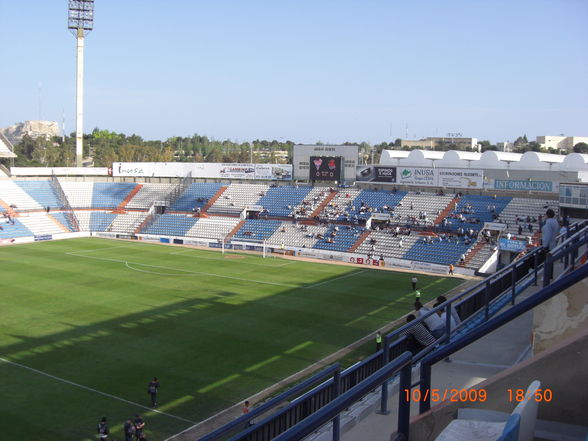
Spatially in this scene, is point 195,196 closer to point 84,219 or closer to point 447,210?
point 84,219

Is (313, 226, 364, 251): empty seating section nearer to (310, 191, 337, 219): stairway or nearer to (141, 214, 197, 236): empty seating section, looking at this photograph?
(310, 191, 337, 219): stairway

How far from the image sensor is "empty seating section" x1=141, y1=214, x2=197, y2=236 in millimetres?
64375

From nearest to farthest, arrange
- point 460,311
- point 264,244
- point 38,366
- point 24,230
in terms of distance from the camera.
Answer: point 460,311 → point 38,366 → point 264,244 → point 24,230

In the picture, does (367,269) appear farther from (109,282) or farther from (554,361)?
(554,361)

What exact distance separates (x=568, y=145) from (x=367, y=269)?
138000mm

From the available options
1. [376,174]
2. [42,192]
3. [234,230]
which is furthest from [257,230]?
[42,192]

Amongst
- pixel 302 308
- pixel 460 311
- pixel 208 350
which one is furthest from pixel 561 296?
pixel 302 308

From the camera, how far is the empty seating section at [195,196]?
70.0 m

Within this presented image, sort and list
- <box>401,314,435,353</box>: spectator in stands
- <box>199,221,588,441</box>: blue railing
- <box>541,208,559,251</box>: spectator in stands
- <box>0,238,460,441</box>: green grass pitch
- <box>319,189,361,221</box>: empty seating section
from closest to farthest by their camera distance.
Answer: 1. <box>199,221,588,441</box>: blue railing
2. <box>401,314,435,353</box>: spectator in stands
3. <box>541,208,559,251</box>: spectator in stands
4. <box>0,238,460,441</box>: green grass pitch
5. <box>319,189,361,221</box>: empty seating section

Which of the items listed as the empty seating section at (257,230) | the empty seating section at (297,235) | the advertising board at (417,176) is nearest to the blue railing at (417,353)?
the empty seating section at (297,235)

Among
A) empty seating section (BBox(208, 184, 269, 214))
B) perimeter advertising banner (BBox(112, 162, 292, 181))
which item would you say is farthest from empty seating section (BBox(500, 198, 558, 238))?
empty seating section (BBox(208, 184, 269, 214))

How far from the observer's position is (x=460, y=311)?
11000 mm

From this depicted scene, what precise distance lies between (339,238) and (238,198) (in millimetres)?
17388

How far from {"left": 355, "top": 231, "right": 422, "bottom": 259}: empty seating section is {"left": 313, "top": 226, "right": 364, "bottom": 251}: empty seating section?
1.48 metres
